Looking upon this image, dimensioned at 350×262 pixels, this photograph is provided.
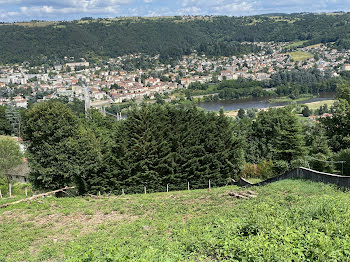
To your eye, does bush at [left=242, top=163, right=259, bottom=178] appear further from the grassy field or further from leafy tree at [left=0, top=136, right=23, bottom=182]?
the grassy field

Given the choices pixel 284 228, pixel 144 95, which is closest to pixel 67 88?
pixel 144 95

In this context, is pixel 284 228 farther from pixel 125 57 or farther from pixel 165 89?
pixel 125 57

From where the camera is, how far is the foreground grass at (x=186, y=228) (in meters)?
4.89

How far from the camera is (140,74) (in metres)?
134

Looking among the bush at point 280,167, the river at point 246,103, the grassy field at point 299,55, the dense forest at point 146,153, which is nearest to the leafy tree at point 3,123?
the dense forest at point 146,153

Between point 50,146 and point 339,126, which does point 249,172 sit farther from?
point 50,146

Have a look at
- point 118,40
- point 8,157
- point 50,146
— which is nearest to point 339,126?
point 50,146

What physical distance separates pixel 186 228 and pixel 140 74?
130047 millimetres

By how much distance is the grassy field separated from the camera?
138m

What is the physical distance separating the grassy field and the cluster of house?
209 cm

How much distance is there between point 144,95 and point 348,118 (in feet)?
272

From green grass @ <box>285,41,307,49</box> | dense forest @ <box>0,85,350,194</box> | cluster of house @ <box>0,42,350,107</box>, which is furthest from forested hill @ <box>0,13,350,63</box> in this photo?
dense forest @ <box>0,85,350,194</box>

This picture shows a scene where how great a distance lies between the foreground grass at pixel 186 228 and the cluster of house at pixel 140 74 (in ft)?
274

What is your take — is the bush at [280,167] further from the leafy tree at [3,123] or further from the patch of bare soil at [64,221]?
the leafy tree at [3,123]
